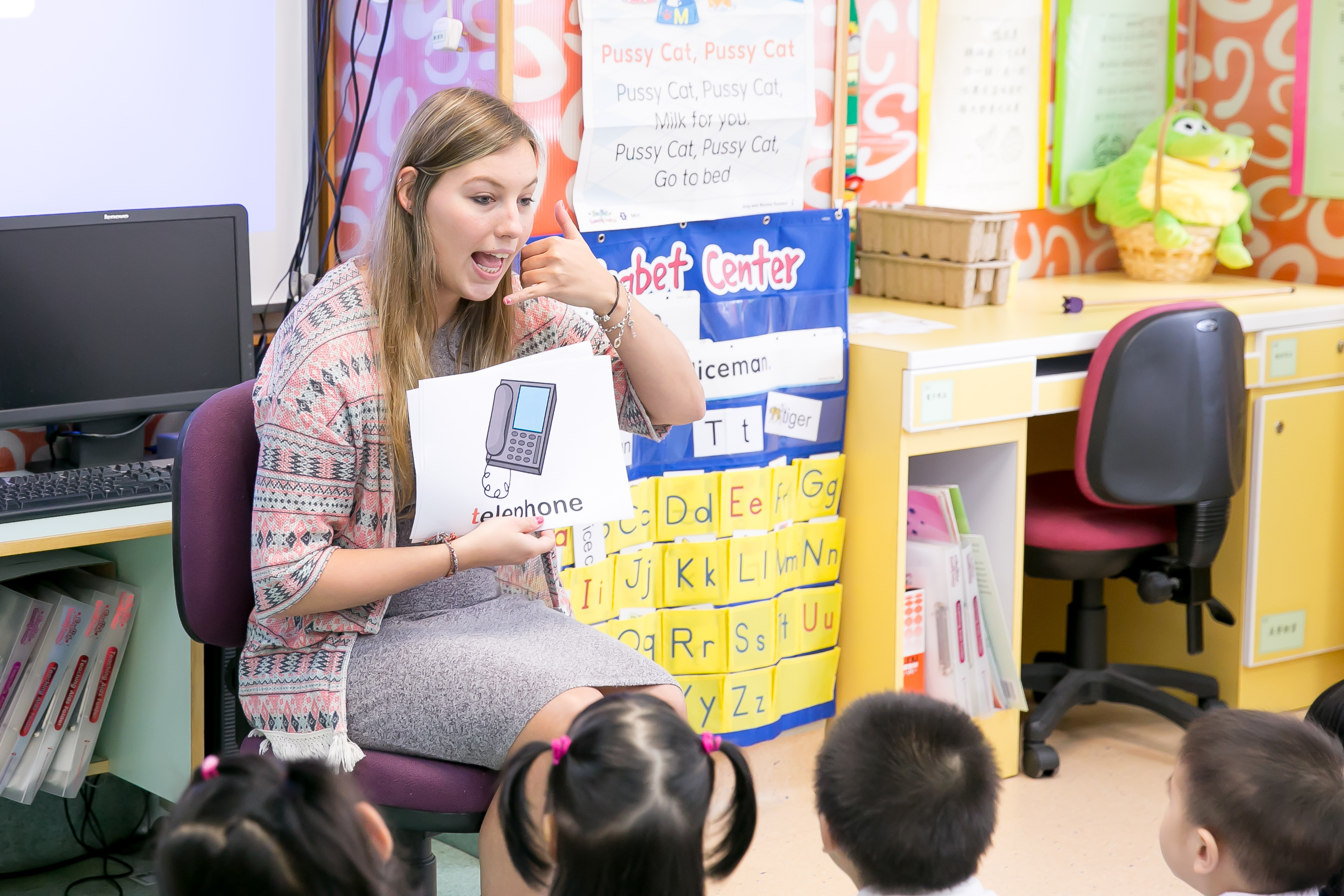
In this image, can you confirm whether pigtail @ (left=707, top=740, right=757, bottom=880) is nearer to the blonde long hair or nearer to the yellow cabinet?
the blonde long hair

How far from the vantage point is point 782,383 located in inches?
102

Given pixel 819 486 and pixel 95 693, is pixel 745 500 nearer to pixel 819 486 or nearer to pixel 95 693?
pixel 819 486

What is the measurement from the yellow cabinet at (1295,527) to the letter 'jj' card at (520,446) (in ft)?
5.60

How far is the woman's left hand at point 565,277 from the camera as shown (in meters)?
1.75

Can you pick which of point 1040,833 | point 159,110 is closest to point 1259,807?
point 1040,833

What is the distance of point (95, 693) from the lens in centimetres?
216

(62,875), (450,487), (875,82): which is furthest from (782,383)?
(62,875)

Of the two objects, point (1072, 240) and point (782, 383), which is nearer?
point (782, 383)

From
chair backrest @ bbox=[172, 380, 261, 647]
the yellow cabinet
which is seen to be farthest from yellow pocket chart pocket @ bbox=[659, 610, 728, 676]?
the yellow cabinet

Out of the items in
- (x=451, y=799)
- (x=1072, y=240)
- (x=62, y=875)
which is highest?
(x=1072, y=240)

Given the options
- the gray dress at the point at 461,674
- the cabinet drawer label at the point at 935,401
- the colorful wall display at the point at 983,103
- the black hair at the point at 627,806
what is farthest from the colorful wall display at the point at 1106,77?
the black hair at the point at 627,806

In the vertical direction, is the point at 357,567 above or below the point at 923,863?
above

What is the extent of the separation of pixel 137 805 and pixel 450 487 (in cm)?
123

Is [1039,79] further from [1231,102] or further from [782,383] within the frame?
[782,383]
